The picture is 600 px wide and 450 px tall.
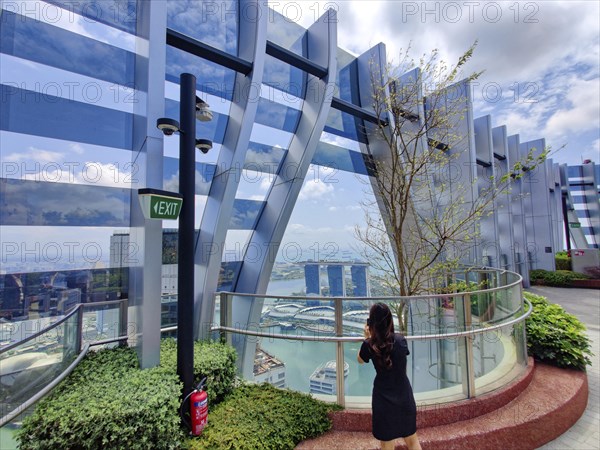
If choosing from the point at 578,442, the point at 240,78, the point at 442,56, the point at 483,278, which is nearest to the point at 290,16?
the point at 240,78

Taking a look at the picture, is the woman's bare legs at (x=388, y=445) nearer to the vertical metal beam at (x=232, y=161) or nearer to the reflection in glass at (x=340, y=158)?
the vertical metal beam at (x=232, y=161)

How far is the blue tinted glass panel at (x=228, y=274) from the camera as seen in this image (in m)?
6.80

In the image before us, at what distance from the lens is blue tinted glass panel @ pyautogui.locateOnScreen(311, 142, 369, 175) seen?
26.1 ft

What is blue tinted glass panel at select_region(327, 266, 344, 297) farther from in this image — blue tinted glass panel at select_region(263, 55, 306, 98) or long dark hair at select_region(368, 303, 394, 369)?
long dark hair at select_region(368, 303, 394, 369)

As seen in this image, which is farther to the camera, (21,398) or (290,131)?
(290,131)

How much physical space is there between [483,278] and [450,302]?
10.1 ft

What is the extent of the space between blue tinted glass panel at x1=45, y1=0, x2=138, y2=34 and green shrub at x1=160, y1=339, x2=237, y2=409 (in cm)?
485

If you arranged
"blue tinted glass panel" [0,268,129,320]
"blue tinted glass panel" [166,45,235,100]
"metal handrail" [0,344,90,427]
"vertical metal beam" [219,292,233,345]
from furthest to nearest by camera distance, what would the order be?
"blue tinted glass panel" [166,45,235,100] < "vertical metal beam" [219,292,233,345] < "blue tinted glass panel" [0,268,129,320] < "metal handrail" [0,344,90,427]

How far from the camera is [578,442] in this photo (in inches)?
132

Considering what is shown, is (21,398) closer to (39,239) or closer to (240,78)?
(39,239)

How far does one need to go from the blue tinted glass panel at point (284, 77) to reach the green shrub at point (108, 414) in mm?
6001

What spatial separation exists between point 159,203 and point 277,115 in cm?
457

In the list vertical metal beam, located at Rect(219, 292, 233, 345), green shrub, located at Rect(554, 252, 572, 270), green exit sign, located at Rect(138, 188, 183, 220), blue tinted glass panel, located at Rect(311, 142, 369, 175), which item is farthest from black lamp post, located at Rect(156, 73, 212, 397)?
green shrub, located at Rect(554, 252, 572, 270)

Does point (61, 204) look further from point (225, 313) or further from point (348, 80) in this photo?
point (348, 80)
